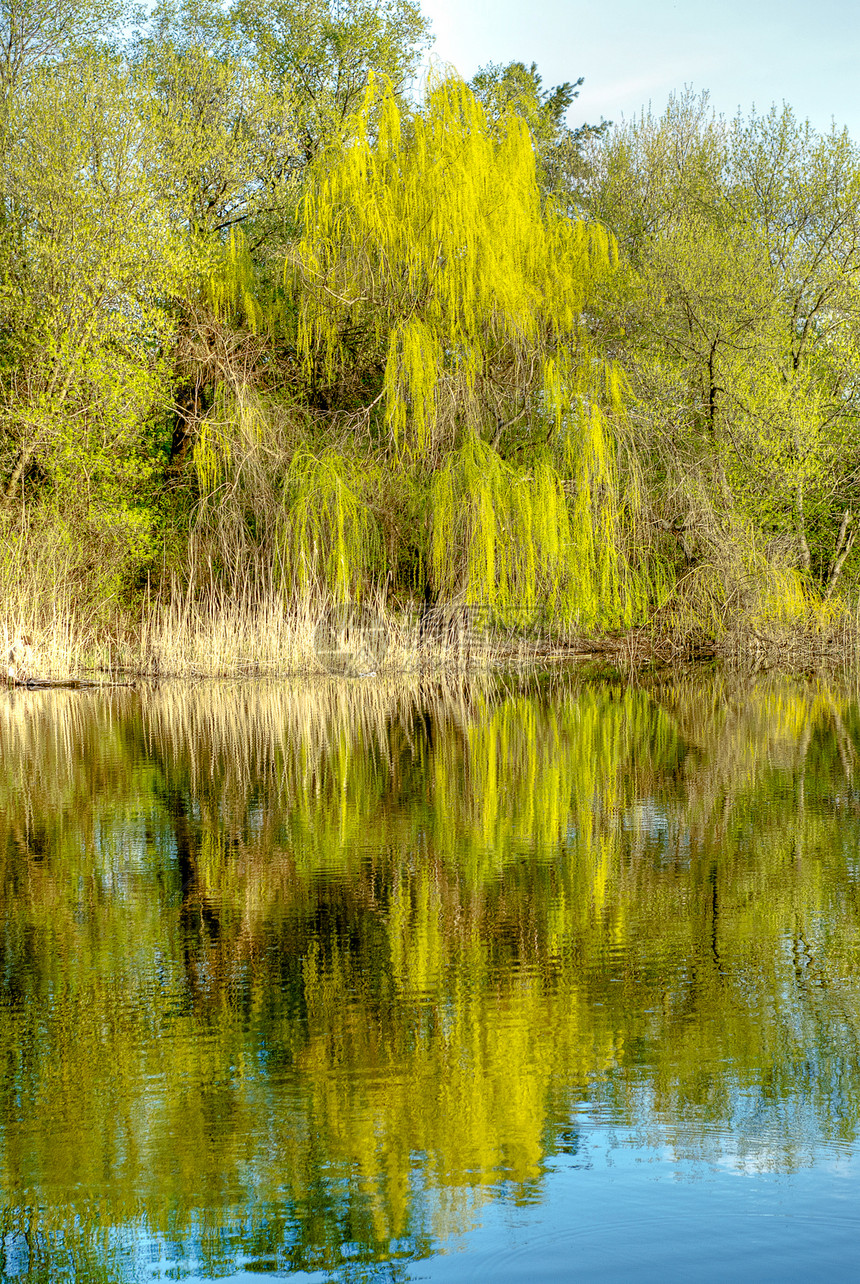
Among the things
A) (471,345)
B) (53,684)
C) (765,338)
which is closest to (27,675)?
(53,684)

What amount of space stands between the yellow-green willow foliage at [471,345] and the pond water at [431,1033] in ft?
31.6

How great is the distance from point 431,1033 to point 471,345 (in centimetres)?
1556

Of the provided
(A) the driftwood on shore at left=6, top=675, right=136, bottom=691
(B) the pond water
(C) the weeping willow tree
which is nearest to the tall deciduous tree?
(C) the weeping willow tree

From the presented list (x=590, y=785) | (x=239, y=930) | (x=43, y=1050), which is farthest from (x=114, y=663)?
(x=43, y=1050)

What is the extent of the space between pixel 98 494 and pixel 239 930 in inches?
631

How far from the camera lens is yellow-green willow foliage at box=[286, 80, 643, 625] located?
1727 centimetres

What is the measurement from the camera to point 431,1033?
3.50 m

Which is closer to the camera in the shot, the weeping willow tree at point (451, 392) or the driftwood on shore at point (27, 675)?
the driftwood on shore at point (27, 675)

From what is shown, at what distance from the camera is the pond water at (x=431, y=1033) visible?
2447mm

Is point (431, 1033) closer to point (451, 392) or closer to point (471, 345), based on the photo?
point (451, 392)

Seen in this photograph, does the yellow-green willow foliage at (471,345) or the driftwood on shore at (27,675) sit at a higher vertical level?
the yellow-green willow foliage at (471,345)

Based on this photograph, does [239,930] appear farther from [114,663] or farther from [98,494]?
[98,494]

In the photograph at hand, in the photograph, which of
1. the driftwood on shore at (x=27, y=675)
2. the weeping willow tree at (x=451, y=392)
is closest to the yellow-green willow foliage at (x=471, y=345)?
the weeping willow tree at (x=451, y=392)

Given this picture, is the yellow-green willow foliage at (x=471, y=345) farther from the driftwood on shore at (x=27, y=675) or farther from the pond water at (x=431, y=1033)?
the pond water at (x=431, y=1033)
